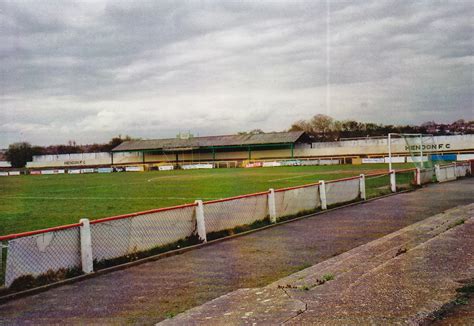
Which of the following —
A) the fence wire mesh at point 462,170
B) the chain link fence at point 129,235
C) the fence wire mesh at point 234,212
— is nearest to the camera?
the chain link fence at point 129,235

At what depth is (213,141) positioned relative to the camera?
3423 inches

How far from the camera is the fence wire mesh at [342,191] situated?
16.8 m

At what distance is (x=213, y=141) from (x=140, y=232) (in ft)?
254

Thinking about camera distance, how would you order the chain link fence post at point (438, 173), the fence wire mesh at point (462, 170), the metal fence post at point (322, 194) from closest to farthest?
the metal fence post at point (322, 194), the chain link fence post at point (438, 173), the fence wire mesh at point (462, 170)

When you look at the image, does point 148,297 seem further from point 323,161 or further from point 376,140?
point 376,140

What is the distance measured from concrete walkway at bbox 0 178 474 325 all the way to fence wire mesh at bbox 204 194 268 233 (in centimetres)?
58

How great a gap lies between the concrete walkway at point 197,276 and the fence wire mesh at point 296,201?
621 mm

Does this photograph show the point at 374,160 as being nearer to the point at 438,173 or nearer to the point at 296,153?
the point at 296,153

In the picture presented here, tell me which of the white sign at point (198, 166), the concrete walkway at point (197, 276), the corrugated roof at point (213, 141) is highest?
the corrugated roof at point (213, 141)

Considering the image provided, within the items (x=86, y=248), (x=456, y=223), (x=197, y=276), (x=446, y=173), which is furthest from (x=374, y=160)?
(x=86, y=248)

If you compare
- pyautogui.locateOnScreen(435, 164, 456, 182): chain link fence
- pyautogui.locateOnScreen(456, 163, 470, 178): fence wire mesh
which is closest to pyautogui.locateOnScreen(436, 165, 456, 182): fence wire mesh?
pyautogui.locateOnScreen(435, 164, 456, 182): chain link fence

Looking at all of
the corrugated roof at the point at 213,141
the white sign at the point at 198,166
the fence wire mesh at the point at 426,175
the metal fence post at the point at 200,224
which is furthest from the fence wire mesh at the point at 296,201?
the corrugated roof at the point at 213,141

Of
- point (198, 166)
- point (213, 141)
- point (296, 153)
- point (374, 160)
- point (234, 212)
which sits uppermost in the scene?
point (213, 141)

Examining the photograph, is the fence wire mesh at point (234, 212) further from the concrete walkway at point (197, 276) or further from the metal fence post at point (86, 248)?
the metal fence post at point (86, 248)
